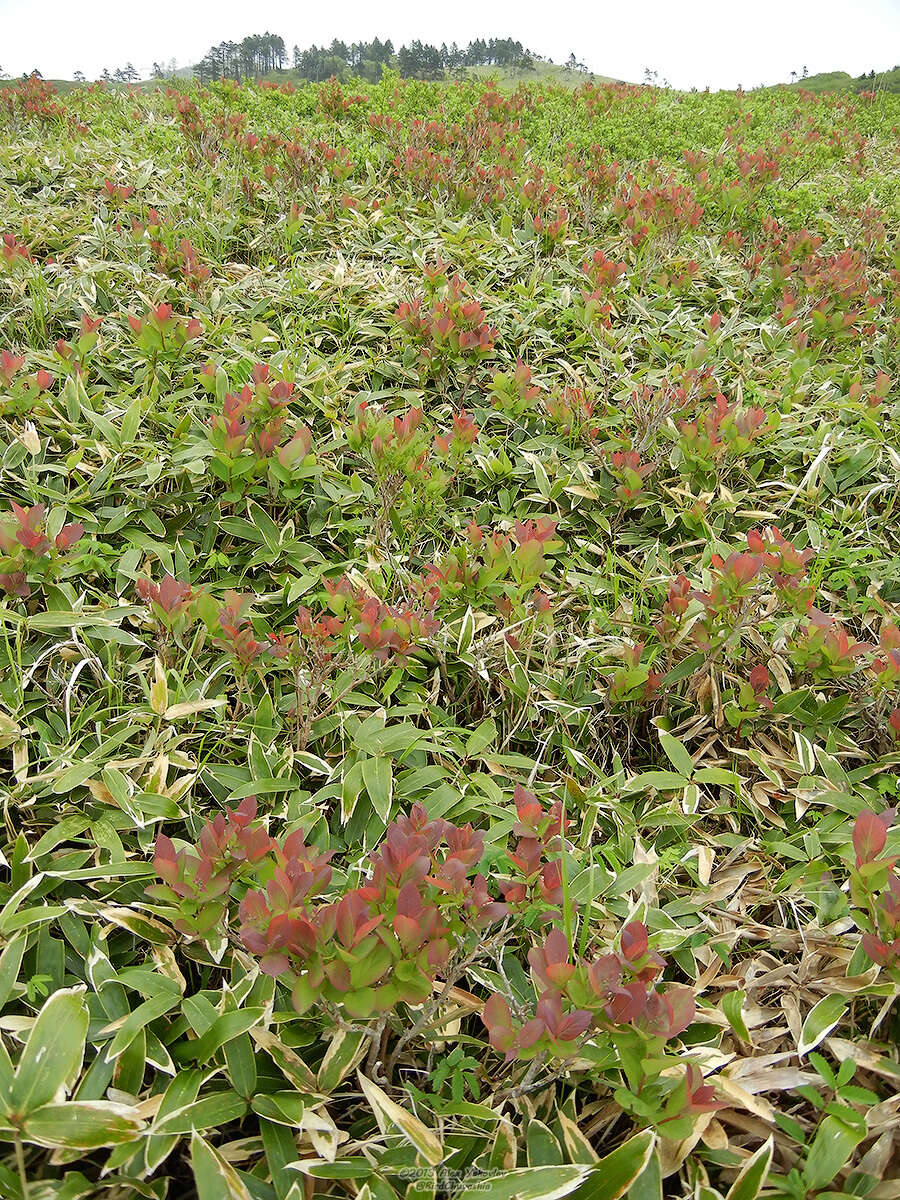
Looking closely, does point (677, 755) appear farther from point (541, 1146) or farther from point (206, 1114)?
point (206, 1114)

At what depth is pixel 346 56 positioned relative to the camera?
49.3 feet

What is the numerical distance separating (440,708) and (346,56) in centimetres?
1720

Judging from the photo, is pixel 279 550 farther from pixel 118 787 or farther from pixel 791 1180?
pixel 791 1180

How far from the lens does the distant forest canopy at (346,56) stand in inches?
515

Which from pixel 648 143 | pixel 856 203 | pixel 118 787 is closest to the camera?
pixel 118 787

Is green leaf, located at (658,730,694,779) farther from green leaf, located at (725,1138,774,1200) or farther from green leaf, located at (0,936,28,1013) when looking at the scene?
green leaf, located at (0,936,28,1013)

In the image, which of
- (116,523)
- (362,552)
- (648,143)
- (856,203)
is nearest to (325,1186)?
(362,552)

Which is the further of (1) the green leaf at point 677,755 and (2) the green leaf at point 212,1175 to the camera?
(1) the green leaf at point 677,755

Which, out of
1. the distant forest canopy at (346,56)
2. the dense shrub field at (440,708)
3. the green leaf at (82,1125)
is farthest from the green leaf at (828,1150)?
the distant forest canopy at (346,56)

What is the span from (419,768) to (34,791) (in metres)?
0.91

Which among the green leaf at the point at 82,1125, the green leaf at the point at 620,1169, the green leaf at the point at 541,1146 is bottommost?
the green leaf at the point at 541,1146

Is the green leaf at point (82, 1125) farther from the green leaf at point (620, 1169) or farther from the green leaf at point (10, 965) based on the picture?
the green leaf at point (620, 1169)

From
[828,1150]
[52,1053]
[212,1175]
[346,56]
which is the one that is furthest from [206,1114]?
[346,56]

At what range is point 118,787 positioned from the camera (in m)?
1.71
